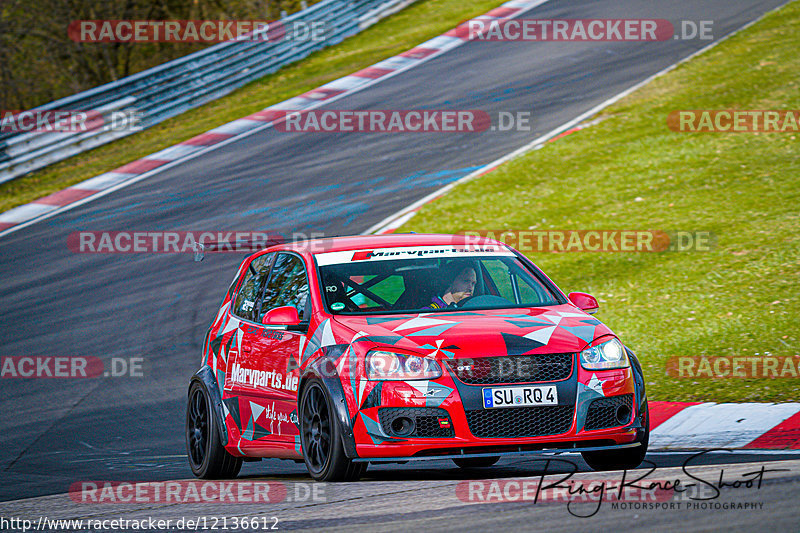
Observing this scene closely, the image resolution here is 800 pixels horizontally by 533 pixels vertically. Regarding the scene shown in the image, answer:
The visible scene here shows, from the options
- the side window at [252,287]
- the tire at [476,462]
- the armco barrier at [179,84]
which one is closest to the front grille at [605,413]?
the tire at [476,462]

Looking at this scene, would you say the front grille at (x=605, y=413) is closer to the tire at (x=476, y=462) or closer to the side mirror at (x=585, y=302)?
the side mirror at (x=585, y=302)

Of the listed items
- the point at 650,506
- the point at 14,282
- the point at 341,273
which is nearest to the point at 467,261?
the point at 341,273

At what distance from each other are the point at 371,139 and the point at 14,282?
7848mm

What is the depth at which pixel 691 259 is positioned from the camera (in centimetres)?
1326

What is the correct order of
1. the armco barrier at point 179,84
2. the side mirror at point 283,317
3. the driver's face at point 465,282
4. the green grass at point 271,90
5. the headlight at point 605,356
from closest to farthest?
the headlight at point 605,356
the side mirror at point 283,317
the driver's face at point 465,282
the green grass at point 271,90
the armco barrier at point 179,84

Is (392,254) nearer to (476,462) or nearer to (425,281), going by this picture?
(425,281)

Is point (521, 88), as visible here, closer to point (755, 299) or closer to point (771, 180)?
point (771, 180)

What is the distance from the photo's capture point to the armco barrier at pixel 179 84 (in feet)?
70.2

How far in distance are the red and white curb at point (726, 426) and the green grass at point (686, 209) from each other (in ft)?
1.16

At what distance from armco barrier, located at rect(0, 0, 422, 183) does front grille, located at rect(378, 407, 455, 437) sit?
647 inches

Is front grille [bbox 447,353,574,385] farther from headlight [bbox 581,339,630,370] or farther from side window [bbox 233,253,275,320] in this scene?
side window [bbox 233,253,275,320]

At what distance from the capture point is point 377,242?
7.67 m

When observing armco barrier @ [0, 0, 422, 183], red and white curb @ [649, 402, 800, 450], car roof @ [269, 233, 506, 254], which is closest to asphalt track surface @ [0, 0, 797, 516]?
red and white curb @ [649, 402, 800, 450]

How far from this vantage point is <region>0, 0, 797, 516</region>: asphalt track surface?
31.2 ft
